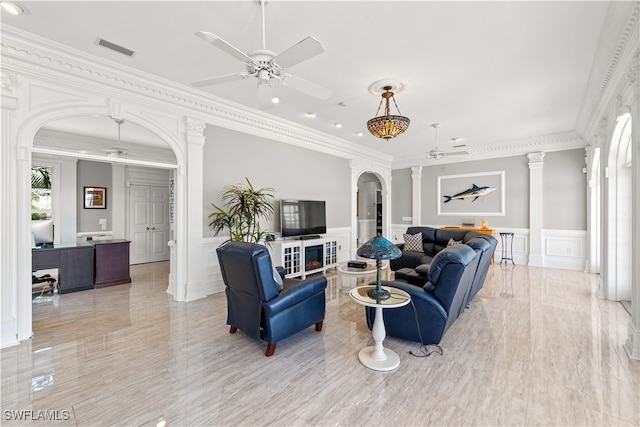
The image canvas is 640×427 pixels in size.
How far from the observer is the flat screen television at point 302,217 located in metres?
5.29

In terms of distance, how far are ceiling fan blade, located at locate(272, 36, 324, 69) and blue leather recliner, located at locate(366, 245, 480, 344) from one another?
203cm

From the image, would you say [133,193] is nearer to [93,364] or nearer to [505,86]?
[93,364]

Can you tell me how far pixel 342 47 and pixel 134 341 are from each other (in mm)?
3711

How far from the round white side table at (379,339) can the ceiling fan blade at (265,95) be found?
2030mm

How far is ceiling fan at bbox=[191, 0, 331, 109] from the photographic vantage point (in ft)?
6.06

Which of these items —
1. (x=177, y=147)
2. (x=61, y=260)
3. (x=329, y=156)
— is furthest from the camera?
(x=329, y=156)

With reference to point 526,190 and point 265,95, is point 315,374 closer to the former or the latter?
point 265,95

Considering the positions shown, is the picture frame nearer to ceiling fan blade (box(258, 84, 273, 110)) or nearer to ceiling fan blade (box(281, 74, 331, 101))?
Result: ceiling fan blade (box(258, 84, 273, 110))

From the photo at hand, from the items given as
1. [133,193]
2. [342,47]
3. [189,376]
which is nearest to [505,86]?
[342,47]

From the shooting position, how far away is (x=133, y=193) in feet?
22.5

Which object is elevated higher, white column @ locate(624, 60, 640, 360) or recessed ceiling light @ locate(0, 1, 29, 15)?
recessed ceiling light @ locate(0, 1, 29, 15)

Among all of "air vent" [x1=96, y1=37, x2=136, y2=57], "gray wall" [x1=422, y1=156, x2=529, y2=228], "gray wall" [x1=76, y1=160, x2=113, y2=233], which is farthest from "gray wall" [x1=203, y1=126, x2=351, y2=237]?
"gray wall" [x1=76, y1=160, x2=113, y2=233]

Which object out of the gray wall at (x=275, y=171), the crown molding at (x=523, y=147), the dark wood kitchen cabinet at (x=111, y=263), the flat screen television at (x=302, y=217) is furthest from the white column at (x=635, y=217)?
the dark wood kitchen cabinet at (x=111, y=263)

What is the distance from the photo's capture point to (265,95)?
2.65 metres
